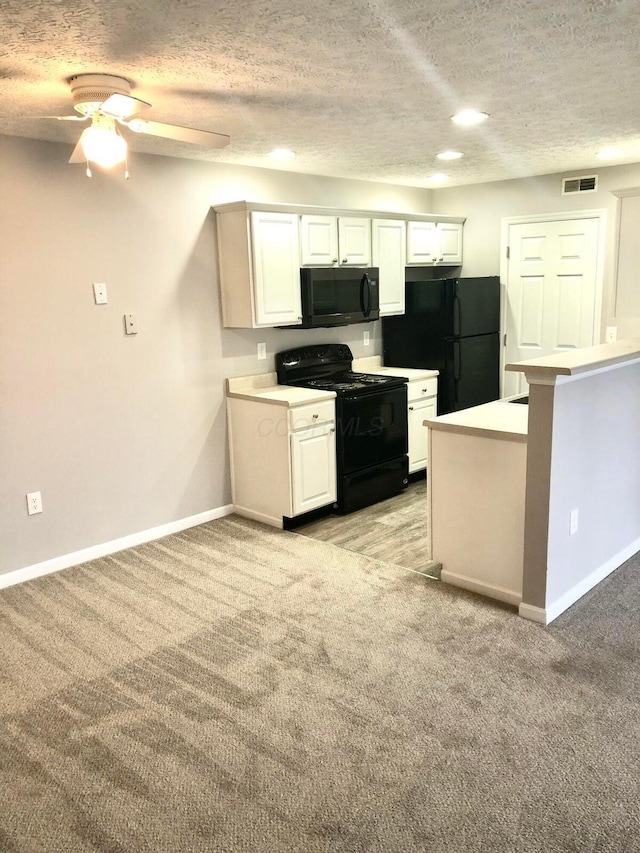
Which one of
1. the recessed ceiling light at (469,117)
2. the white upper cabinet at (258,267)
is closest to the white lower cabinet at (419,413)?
the white upper cabinet at (258,267)

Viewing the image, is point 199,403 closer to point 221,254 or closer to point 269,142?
point 221,254

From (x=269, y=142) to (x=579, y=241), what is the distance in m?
2.80

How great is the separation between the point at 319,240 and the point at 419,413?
151 cm

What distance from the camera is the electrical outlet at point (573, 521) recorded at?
318 centimetres

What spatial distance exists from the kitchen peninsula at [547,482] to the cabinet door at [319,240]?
5.52 feet

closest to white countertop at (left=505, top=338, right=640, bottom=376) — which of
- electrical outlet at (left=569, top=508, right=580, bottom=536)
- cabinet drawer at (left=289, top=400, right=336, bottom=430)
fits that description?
electrical outlet at (left=569, top=508, right=580, bottom=536)

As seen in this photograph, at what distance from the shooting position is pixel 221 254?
14.4 feet

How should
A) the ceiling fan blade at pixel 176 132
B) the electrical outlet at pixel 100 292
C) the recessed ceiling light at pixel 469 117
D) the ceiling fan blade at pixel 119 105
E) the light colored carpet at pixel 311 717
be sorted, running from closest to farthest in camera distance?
the light colored carpet at pixel 311 717, the ceiling fan blade at pixel 119 105, the ceiling fan blade at pixel 176 132, the recessed ceiling light at pixel 469 117, the electrical outlet at pixel 100 292

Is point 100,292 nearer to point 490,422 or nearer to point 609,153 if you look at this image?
point 490,422

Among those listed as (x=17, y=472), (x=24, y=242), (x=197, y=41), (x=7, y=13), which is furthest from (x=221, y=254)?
(x=7, y=13)

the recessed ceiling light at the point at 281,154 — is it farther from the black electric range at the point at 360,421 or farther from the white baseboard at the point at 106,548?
the white baseboard at the point at 106,548

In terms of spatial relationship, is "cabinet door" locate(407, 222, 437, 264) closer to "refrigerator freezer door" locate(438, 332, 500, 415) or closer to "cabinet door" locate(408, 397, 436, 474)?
"refrigerator freezer door" locate(438, 332, 500, 415)

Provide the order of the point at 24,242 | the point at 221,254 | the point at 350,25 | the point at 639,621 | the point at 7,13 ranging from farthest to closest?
the point at 221,254
the point at 24,242
the point at 639,621
the point at 350,25
the point at 7,13

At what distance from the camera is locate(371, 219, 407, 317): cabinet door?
5.07 metres
